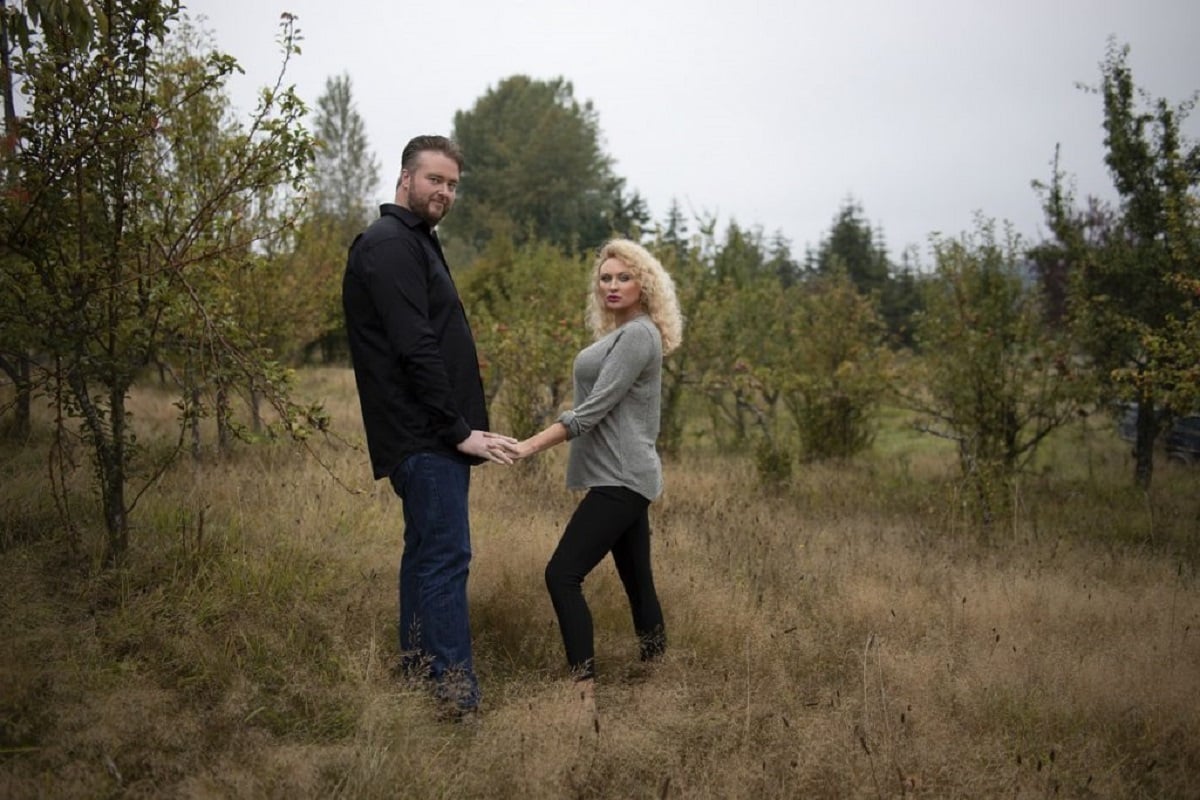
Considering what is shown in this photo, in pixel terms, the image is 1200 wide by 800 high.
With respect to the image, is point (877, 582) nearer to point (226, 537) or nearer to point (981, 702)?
point (981, 702)

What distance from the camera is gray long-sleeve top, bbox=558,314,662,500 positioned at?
3.62 m

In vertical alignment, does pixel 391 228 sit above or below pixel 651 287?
above

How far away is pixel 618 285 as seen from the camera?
3.81 metres

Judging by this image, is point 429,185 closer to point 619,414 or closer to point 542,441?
point 542,441

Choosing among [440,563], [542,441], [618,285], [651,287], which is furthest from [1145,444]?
[440,563]

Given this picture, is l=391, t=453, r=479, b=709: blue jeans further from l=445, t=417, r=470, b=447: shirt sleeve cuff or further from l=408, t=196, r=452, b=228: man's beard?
l=408, t=196, r=452, b=228: man's beard

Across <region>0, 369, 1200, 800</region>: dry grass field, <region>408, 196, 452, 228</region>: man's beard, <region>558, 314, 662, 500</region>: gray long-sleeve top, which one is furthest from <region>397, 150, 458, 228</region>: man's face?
<region>0, 369, 1200, 800</region>: dry grass field

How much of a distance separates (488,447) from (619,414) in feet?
2.09

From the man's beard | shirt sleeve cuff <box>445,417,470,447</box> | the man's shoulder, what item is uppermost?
the man's beard

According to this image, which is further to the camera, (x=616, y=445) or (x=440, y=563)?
(x=616, y=445)

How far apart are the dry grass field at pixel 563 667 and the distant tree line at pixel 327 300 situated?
66cm

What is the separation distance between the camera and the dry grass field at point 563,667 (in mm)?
2975

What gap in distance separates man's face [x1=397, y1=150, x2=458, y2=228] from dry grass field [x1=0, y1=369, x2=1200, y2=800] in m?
1.89

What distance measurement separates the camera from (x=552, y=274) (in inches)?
538
